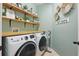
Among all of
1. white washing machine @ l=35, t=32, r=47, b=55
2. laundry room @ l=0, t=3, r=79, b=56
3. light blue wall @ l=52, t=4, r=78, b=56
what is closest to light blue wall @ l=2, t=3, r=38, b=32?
laundry room @ l=0, t=3, r=79, b=56

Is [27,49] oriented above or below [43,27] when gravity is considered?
below

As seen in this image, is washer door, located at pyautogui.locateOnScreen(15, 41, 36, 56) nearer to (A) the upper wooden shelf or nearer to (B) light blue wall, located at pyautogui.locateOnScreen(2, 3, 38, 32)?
(B) light blue wall, located at pyautogui.locateOnScreen(2, 3, 38, 32)

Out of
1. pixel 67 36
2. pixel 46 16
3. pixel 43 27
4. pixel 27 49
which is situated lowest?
pixel 27 49

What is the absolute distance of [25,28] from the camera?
3.95ft

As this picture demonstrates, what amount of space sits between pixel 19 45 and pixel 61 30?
0.63m

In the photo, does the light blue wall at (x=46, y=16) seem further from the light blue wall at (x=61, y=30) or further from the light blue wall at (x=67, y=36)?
the light blue wall at (x=67, y=36)

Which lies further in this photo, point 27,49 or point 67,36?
point 67,36

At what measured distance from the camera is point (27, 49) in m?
1.09

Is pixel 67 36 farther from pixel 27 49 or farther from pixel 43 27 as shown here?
pixel 27 49

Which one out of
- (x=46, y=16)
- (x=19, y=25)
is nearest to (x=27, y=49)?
(x=19, y=25)

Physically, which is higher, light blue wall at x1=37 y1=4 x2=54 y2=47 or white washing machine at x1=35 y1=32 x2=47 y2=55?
light blue wall at x1=37 y1=4 x2=54 y2=47

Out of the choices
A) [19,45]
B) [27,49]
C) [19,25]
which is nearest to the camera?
[19,45]

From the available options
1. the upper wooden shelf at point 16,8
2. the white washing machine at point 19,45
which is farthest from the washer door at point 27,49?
the upper wooden shelf at point 16,8

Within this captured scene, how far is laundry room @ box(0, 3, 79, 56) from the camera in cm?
108
